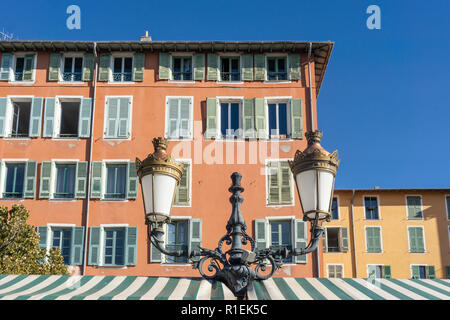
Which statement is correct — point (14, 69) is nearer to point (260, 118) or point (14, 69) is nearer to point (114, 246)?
point (114, 246)

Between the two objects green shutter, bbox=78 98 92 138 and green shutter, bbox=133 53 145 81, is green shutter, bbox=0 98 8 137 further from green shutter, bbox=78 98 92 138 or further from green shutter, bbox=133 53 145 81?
green shutter, bbox=133 53 145 81

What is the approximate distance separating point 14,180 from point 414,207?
25.4m

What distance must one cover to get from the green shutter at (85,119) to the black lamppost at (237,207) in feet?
53.1

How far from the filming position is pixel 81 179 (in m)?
22.2

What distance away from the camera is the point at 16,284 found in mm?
7828

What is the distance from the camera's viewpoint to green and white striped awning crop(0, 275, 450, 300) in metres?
7.12

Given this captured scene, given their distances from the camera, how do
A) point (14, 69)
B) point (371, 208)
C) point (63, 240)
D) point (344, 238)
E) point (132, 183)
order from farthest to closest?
point (371, 208)
point (344, 238)
point (14, 69)
point (132, 183)
point (63, 240)

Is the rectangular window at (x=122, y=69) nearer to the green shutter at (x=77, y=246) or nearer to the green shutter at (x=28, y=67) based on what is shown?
the green shutter at (x=28, y=67)

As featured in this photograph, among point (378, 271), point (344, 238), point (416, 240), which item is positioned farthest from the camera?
point (344, 238)

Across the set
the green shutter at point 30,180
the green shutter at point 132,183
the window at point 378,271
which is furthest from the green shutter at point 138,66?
the window at point 378,271

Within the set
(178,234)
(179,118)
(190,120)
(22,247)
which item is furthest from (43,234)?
(190,120)

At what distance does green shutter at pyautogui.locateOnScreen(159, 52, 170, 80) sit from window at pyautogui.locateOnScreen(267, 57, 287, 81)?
12.0ft

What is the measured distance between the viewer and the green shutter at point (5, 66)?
938 inches

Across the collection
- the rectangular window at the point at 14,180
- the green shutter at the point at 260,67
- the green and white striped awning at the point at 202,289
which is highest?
the green shutter at the point at 260,67
